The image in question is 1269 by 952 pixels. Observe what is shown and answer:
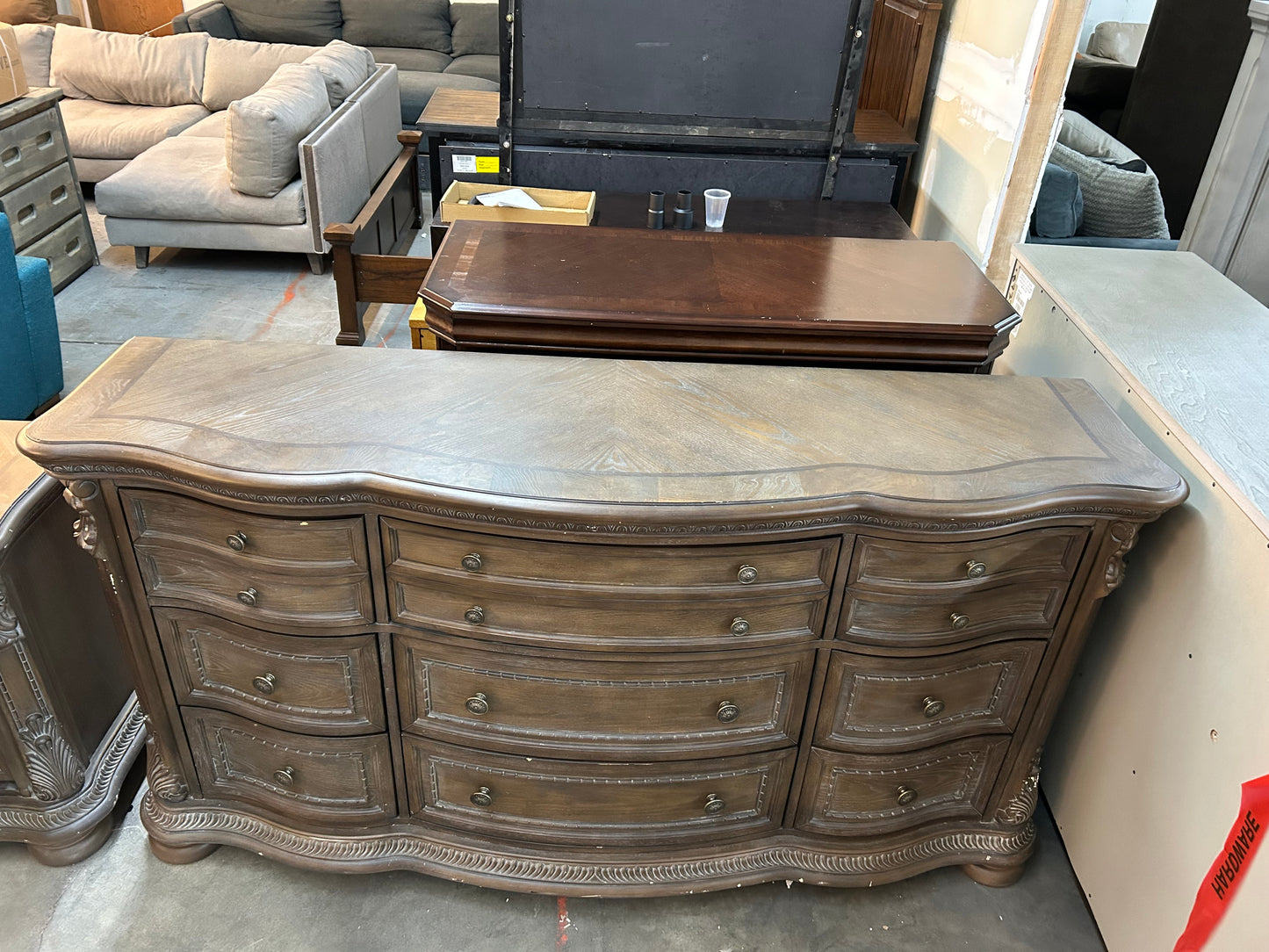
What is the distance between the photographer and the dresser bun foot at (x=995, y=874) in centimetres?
182

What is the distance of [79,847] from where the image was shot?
5.91 feet

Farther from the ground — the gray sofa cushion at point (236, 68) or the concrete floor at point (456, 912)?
the gray sofa cushion at point (236, 68)

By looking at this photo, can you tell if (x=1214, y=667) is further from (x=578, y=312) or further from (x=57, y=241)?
(x=57, y=241)

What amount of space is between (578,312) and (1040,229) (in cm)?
210

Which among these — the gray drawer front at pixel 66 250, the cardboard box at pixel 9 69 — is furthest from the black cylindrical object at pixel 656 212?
the cardboard box at pixel 9 69

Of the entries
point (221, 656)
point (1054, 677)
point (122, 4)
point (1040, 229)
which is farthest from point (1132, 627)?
point (122, 4)

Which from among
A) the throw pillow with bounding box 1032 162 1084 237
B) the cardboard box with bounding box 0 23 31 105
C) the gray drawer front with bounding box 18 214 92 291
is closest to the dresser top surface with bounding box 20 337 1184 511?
the throw pillow with bounding box 1032 162 1084 237

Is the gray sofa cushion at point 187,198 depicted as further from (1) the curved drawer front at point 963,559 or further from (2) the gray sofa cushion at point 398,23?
(1) the curved drawer front at point 963,559

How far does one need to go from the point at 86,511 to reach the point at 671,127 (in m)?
2.00

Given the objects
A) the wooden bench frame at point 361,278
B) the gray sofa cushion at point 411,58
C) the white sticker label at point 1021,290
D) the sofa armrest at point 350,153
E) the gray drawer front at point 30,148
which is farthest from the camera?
the gray sofa cushion at point 411,58

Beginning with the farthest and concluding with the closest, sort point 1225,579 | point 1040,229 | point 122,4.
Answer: point 122,4 < point 1040,229 < point 1225,579

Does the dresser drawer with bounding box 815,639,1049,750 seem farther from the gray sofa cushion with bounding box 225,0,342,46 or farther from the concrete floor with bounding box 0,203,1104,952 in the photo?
the gray sofa cushion with bounding box 225,0,342,46

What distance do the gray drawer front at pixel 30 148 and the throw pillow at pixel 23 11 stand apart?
3053mm

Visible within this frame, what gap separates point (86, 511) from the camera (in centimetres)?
142
